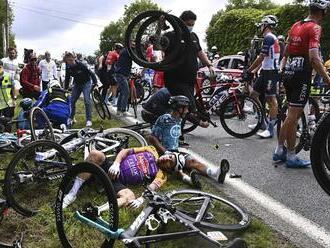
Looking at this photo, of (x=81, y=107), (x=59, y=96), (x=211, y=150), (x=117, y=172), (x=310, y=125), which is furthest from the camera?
(x=81, y=107)

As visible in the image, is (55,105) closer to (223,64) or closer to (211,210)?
(211,210)

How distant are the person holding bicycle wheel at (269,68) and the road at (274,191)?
0.58 meters

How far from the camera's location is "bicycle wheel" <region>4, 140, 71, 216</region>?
4.95 metres

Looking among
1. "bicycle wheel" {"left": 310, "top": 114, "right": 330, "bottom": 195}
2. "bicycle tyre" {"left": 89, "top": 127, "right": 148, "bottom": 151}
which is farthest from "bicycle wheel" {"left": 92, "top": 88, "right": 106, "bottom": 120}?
"bicycle wheel" {"left": 310, "top": 114, "right": 330, "bottom": 195}

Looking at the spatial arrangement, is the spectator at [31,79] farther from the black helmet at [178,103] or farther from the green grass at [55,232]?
the green grass at [55,232]

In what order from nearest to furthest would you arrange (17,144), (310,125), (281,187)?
(281,187), (17,144), (310,125)

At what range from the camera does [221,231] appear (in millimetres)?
4051

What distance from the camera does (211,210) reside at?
481cm

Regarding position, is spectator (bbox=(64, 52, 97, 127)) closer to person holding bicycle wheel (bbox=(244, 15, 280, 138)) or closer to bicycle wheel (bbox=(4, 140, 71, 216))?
person holding bicycle wheel (bbox=(244, 15, 280, 138))

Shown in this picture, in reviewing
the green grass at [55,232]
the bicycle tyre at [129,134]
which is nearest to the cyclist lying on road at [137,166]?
the green grass at [55,232]

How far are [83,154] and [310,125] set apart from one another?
10.6 feet

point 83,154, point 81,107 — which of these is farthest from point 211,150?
point 81,107

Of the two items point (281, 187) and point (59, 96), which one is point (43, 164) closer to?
point (281, 187)

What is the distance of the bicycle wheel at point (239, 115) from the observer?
8.89 m
